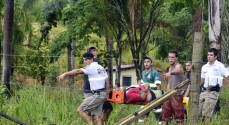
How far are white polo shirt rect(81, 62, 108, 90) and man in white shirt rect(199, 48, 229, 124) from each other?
1800mm

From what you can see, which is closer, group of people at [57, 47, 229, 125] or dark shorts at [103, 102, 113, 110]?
group of people at [57, 47, 229, 125]

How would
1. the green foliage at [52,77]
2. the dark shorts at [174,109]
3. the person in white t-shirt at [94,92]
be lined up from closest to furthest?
1. the dark shorts at [174,109]
2. the person in white t-shirt at [94,92]
3. the green foliage at [52,77]

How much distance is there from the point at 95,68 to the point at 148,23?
10.0 m

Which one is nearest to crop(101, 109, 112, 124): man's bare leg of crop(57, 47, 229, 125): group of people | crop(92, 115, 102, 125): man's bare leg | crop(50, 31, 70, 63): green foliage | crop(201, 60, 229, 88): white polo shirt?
crop(57, 47, 229, 125): group of people

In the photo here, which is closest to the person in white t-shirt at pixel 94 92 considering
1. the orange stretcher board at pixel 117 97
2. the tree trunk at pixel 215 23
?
the orange stretcher board at pixel 117 97

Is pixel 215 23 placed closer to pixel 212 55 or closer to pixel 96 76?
pixel 212 55

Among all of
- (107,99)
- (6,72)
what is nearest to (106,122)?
(107,99)

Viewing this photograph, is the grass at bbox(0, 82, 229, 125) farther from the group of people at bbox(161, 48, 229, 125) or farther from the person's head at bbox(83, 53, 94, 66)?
the person's head at bbox(83, 53, 94, 66)

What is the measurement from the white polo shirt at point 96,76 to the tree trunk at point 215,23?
3.96m

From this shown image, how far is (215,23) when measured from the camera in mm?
12492

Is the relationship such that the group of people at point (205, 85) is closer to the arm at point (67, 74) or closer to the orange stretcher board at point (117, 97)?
the orange stretcher board at point (117, 97)

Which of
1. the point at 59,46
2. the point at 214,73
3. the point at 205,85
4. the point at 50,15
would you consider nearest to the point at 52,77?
the point at 205,85

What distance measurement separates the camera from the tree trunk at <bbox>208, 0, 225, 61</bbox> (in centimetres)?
1244

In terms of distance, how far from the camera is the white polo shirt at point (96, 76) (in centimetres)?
920
